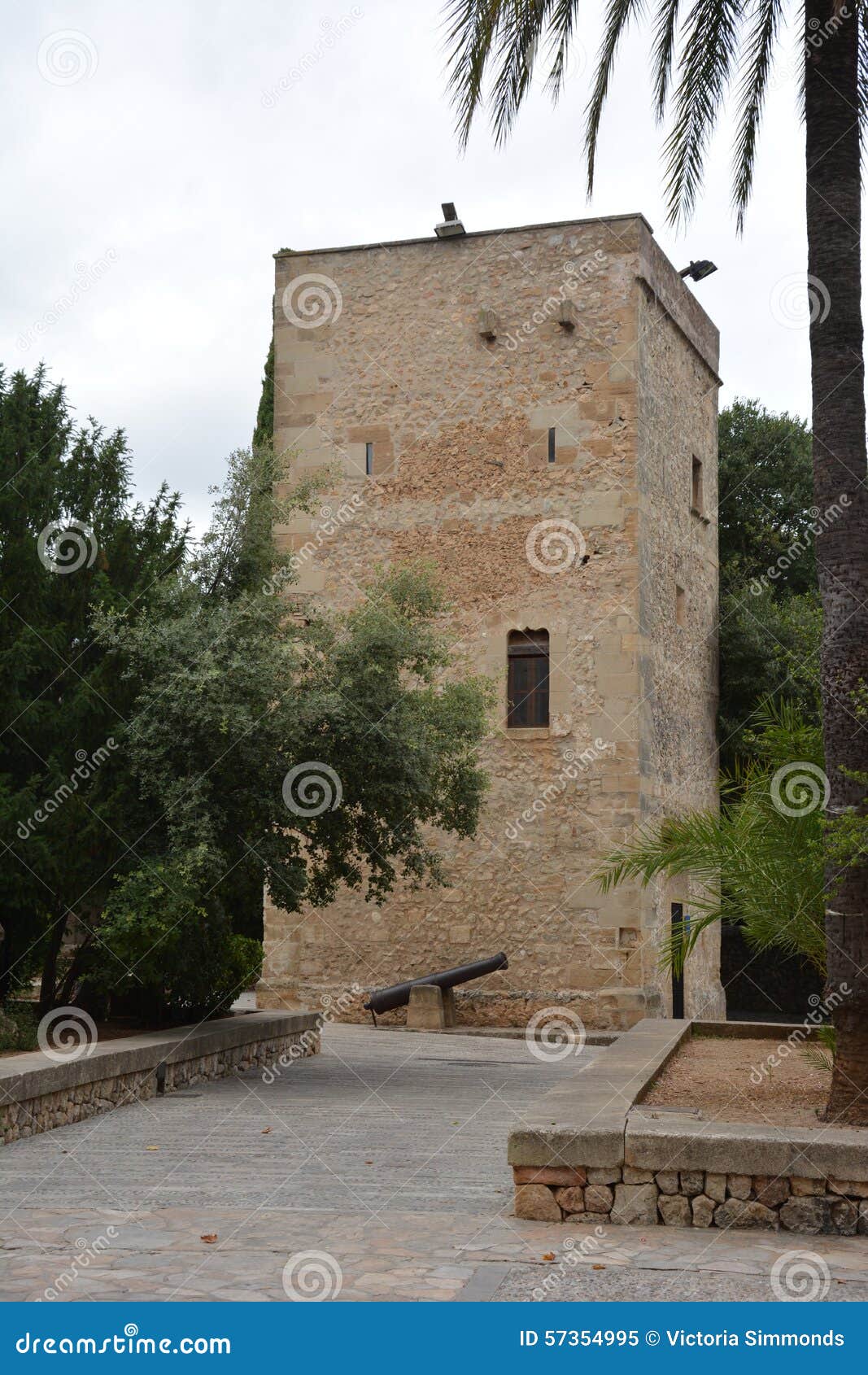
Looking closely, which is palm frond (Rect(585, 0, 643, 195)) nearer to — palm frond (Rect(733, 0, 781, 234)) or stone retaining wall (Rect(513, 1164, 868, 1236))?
palm frond (Rect(733, 0, 781, 234))

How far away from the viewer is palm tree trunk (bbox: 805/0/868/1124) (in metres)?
7.38

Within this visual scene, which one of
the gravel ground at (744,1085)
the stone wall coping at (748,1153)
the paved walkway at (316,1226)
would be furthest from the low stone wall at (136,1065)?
the stone wall coping at (748,1153)

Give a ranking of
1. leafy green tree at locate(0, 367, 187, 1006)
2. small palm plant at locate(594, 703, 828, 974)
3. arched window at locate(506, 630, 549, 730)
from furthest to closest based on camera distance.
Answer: arched window at locate(506, 630, 549, 730) → leafy green tree at locate(0, 367, 187, 1006) → small palm plant at locate(594, 703, 828, 974)

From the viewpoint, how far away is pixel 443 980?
1734 cm

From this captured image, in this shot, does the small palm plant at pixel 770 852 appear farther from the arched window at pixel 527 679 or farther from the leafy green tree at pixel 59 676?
the arched window at pixel 527 679

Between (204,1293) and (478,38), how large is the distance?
7.94 metres

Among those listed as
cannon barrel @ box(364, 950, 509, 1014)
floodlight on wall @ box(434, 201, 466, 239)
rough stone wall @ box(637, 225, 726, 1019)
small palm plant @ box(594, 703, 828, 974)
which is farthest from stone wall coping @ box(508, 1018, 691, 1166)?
floodlight on wall @ box(434, 201, 466, 239)

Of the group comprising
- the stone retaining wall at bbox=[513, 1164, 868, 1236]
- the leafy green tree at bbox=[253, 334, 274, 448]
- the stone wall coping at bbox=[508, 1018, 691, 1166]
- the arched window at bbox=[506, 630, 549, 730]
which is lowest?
the stone retaining wall at bbox=[513, 1164, 868, 1236]

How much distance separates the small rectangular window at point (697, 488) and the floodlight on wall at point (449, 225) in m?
5.13

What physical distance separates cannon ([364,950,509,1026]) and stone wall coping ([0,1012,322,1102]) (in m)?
2.53

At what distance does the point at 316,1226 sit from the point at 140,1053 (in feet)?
15.6

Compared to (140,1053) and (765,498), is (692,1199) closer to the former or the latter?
(140,1053)

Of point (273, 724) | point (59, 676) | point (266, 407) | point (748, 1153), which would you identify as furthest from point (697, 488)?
point (748, 1153)

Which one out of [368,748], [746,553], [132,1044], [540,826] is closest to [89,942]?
[132,1044]
